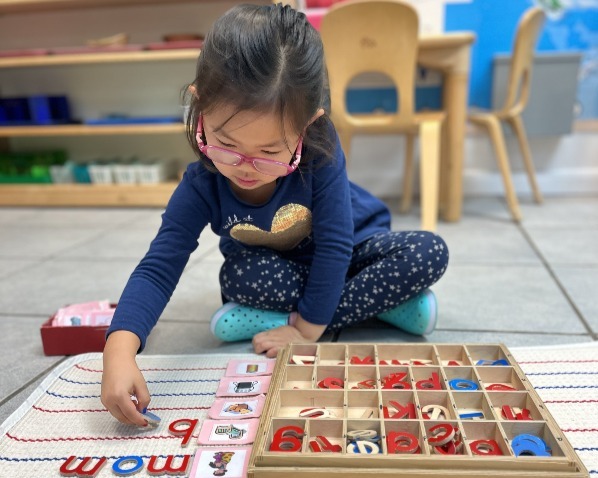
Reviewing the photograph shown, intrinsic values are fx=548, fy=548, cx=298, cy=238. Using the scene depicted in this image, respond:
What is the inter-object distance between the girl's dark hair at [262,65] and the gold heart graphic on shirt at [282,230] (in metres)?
0.20

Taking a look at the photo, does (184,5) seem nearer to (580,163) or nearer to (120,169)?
(120,169)

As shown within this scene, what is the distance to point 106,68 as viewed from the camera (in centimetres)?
228

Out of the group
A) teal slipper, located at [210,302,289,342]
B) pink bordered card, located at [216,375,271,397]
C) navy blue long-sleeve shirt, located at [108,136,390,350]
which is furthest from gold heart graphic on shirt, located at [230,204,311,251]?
pink bordered card, located at [216,375,271,397]

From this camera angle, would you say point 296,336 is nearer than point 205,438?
No

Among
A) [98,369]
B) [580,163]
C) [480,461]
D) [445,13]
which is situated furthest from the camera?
[580,163]

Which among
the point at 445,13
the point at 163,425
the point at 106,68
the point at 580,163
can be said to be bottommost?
the point at 580,163

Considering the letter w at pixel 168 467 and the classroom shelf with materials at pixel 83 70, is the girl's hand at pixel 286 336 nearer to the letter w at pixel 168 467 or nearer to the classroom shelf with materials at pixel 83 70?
the letter w at pixel 168 467

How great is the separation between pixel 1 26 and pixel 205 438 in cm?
234

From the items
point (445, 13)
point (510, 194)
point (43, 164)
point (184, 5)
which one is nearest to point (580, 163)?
point (510, 194)

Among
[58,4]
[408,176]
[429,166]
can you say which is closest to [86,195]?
[58,4]

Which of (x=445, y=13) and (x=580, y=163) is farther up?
(x=445, y=13)

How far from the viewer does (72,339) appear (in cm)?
86

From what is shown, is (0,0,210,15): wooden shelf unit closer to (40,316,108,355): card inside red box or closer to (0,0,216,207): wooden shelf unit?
(0,0,216,207): wooden shelf unit

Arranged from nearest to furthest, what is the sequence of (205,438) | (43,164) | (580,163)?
1. (205,438)
2. (580,163)
3. (43,164)
